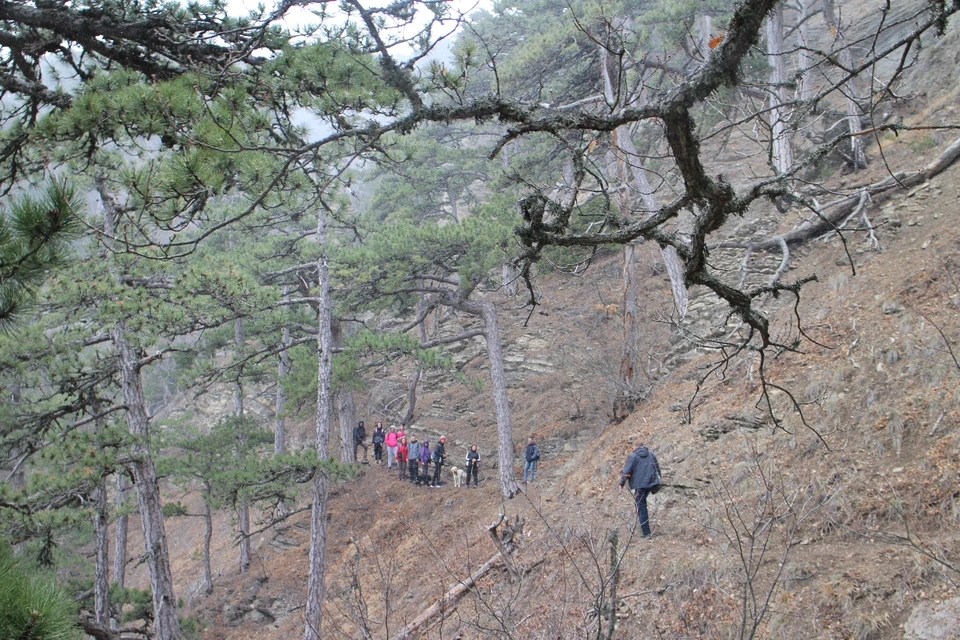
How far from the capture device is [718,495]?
8336 millimetres

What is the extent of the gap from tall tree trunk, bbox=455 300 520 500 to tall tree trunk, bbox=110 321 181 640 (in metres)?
7.02

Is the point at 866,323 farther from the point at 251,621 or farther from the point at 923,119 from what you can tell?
the point at 251,621

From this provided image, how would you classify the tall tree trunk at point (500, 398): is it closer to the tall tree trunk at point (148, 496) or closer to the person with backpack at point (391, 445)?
the person with backpack at point (391, 445)

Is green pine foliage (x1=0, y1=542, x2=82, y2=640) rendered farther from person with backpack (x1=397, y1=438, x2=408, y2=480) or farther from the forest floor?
person with backpack (x1=397, y1=438, x2=408, y2=480)

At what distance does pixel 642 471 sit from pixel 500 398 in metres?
6.30

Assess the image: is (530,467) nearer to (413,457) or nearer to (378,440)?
(413,457)

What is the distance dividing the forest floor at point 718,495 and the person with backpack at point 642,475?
619 mm

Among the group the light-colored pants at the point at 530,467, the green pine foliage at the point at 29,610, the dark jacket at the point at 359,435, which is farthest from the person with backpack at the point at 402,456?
the green pine foliage at the point at 29,610

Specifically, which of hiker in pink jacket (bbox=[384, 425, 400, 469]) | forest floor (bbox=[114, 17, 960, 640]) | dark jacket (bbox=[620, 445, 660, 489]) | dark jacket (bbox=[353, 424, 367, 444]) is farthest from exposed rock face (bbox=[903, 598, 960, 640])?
dark jacket (bbox=[353, 424, 367, 444])

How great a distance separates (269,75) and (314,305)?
10.1m

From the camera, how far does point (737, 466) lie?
855 cm

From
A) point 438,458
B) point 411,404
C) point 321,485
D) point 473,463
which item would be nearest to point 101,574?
point 321,485

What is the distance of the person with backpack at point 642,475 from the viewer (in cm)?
809

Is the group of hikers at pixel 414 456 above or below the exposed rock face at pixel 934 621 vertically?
above
